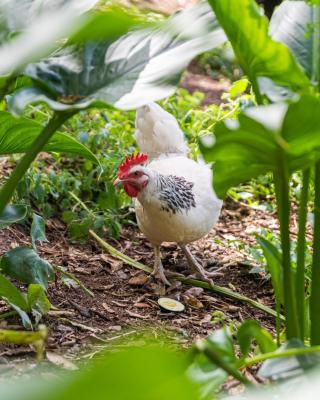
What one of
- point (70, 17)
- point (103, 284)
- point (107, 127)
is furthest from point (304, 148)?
point (107, 127)

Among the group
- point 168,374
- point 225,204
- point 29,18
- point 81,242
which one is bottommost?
point 225,204

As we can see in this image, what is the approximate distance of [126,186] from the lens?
2.70 meters

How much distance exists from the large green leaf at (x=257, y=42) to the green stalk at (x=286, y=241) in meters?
0.17

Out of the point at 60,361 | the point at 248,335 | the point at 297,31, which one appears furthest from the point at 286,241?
the point at 60,361

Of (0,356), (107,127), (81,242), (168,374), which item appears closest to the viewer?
(168,374)

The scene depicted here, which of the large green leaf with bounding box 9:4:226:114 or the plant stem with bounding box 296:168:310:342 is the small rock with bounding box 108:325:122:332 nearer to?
the plant stem with bounding box 296:168:310:342

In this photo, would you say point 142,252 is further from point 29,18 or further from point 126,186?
point 29,18

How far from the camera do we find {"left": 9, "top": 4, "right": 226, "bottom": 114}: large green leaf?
129cm

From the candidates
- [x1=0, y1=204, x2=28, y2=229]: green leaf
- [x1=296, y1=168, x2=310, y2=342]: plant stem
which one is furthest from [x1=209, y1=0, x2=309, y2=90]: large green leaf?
[x1=0, y1=204, x2=28, y2=229]: green leaf

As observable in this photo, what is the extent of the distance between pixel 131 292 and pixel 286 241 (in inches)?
53.4

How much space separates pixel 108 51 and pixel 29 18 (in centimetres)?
20

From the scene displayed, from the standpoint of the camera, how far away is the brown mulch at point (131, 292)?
6.98ft

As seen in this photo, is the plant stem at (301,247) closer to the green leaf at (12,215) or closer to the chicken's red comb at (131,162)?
the green leaf at (12,215)

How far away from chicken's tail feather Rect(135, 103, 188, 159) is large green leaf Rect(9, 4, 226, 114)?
1489 millimetres
